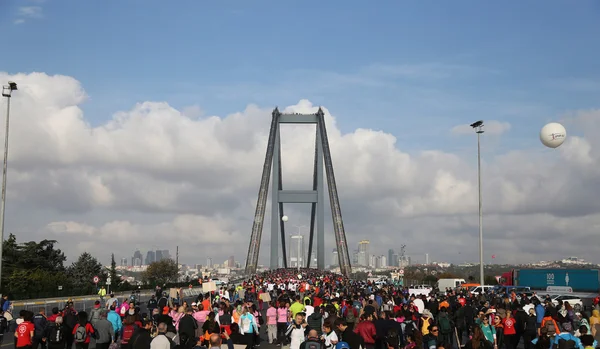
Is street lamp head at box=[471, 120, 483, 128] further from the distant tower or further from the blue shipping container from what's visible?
the distant tower

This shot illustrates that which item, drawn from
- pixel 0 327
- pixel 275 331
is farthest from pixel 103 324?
pixel 275 331

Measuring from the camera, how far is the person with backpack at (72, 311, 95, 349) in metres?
14.4

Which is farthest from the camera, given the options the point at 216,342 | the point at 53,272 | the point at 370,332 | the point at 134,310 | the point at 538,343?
the point at 53,272

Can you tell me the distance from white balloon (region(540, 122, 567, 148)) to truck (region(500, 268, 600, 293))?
32746 millimetres

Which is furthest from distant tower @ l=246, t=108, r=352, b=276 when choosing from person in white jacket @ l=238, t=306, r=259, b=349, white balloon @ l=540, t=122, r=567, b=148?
person in white jacket @ l=238, t=306, r=259, b=349

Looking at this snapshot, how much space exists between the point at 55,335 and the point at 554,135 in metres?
16.6

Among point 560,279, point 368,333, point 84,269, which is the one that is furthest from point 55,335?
point 84,269

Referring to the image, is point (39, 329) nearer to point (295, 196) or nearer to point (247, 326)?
point (247, 326)

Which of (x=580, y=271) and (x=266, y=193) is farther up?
(x=266, y=193)

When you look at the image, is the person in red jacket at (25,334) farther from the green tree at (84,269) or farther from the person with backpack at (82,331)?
the green tree at (84,269)

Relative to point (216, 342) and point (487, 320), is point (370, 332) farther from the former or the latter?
point (216, 342)

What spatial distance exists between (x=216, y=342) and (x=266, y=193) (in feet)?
350

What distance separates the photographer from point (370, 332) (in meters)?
13.1

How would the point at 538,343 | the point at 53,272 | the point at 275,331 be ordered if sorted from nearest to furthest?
the point at 538,343 < the point at 275,331 < the point at 53,272
